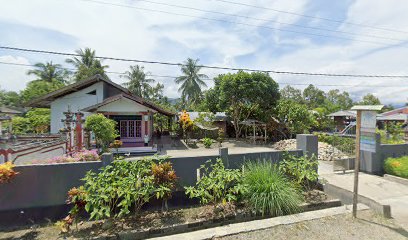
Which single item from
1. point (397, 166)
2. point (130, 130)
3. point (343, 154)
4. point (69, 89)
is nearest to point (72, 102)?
point (69, 89)

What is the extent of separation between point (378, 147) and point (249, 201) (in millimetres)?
6815

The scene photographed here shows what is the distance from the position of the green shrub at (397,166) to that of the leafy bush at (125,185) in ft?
26.4

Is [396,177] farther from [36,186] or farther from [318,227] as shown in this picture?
[36,186]

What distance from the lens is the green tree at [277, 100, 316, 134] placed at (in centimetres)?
1909

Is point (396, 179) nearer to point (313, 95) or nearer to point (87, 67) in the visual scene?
point (87, 67)

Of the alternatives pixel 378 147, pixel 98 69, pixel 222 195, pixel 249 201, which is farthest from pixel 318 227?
pixel 98 69

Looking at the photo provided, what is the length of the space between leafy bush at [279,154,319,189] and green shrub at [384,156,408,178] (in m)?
4.35

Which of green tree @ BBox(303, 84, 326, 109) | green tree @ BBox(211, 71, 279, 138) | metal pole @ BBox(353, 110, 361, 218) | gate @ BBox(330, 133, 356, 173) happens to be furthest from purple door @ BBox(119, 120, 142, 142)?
green tree @ BBox(303, 84, 326, 109)

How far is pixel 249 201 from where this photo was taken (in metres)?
4.33

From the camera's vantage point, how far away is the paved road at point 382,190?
186 inches

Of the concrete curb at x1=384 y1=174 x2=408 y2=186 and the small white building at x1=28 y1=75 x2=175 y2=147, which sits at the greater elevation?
the small white building at x1=28 y1=75 x2=175 y2=147

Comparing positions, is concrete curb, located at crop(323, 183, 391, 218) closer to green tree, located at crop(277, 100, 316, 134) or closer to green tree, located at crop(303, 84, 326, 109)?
green tree, located at crop(277, 100, 316, 134)

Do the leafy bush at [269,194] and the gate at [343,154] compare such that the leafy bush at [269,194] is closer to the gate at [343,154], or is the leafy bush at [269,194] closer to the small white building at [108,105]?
the gate at [343,154]

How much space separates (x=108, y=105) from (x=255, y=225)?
12579mm
